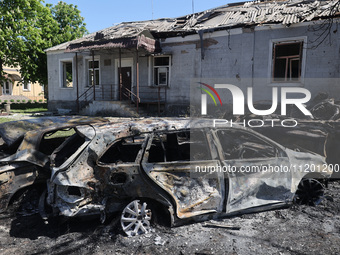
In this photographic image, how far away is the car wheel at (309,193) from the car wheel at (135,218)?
2426 mm

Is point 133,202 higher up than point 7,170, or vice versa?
point 7,170

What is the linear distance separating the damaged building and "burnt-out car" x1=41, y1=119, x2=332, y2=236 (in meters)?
7.40

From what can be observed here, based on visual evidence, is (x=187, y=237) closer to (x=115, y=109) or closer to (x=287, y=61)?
(x=287, y=61)

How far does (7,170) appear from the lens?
3.37 meters

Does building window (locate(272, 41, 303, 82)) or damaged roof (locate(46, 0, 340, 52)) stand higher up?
damaged roof (locate(46, 0, 340, 52))

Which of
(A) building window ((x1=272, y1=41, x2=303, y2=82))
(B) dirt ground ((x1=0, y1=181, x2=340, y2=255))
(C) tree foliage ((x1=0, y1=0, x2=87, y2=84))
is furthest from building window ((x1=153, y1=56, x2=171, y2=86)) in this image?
(B) dirt ground ((x1=0, y1=181, x2=340, y2=255))

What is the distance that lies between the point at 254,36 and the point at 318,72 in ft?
10.8

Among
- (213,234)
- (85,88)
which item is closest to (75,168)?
(213,234)

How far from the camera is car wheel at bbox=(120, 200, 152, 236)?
3096mm

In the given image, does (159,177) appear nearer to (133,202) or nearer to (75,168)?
(133,202)

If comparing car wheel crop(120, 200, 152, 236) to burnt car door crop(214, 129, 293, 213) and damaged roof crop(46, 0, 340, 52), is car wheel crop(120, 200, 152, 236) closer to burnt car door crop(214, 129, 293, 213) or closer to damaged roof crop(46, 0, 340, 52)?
burnt car door crop(214, 129, 293, 213)

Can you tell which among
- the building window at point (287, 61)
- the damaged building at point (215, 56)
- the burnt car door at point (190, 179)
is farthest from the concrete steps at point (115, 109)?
the burnt car door at point (190, 179)

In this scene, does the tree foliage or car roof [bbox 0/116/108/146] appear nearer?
car roof [bbox 0/116/108/146]

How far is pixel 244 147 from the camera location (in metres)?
4.35
